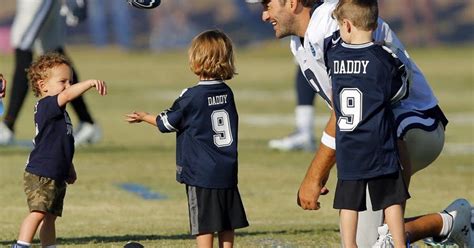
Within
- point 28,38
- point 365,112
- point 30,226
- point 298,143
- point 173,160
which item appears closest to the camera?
point 365,112

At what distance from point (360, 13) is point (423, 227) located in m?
1.20

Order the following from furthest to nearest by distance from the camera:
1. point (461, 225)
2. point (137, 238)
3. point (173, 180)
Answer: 1. point (173, 180)
2. point (137, 238)
3. point (461, 225)

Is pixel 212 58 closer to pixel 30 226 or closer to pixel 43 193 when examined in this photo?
pixel 43 193

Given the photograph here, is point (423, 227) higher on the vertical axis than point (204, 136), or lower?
lower

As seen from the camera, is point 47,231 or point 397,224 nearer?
point 397,224

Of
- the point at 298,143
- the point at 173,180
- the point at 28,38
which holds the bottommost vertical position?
the point at 173,180

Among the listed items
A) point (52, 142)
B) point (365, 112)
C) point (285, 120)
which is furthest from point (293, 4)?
point (285, 120)

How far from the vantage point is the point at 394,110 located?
6516mm

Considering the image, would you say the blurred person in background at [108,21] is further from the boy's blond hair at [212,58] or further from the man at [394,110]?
the boy's blond hair at [212,58]

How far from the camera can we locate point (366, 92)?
5.90 metres

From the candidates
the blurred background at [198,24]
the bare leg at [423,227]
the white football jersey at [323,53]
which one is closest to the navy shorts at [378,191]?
the bare leg at [423,227]

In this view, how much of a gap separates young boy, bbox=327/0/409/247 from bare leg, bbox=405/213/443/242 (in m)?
0.47

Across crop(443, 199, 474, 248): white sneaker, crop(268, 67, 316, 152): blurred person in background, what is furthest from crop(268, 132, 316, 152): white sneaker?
crop(443, 199, 474, 248): white sneaker

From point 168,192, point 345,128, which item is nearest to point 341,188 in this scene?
point 345,128
